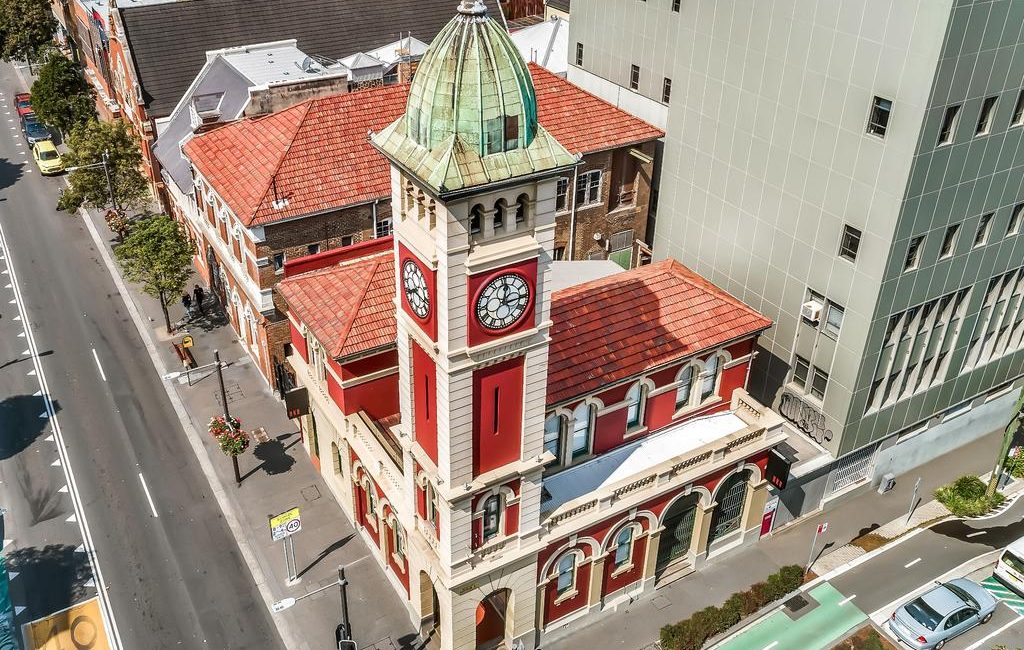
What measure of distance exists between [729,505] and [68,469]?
34.1 meters

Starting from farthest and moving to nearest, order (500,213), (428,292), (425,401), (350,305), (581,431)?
(350,305)
(581,431)
(425,401)
(428,292)
(500,213)

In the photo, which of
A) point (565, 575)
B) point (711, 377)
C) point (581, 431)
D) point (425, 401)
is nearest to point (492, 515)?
point (425, 401)

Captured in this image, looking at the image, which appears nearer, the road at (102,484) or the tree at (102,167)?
the road at (102,484)

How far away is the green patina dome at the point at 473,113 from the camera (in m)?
25.7

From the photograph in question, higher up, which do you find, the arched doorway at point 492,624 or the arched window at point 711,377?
the arched window at point 711,377

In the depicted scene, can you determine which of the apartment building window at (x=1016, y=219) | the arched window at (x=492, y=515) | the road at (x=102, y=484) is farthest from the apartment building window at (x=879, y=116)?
the road at (x=102, y=484)

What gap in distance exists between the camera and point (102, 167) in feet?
215

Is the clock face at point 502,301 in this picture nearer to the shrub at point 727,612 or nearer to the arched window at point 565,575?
the arched window at point 565,575

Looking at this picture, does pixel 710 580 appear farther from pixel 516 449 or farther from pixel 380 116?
pixel 380 116

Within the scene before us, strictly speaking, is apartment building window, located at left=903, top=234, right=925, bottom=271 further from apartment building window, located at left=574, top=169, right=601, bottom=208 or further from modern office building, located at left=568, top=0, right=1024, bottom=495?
apartment building window, located at left=574, top=169, right=601, bottom=208

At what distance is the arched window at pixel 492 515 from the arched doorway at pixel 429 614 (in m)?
5.28

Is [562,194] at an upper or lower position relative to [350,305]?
lower

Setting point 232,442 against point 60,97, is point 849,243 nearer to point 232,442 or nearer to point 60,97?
point 232,442

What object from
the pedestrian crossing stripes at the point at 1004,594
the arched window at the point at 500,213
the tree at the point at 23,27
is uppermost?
the arched window at the point at 500,213
